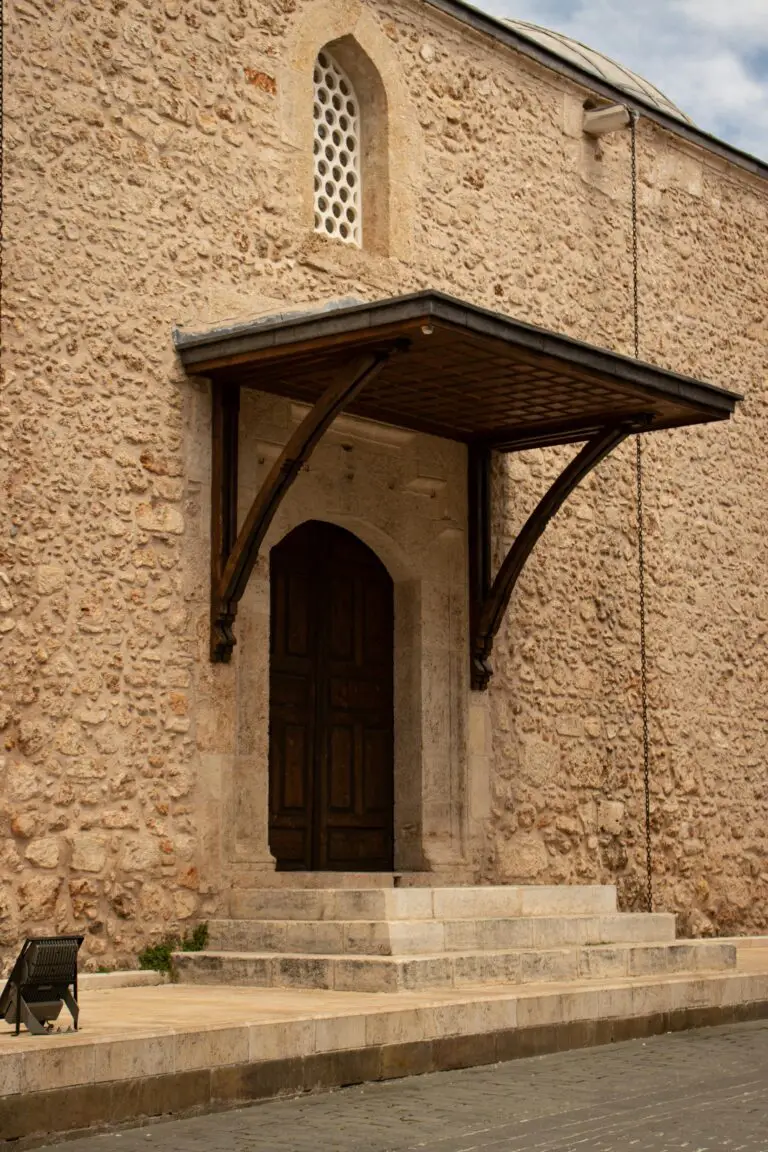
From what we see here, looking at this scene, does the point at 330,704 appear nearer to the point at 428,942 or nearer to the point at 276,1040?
the point at 428,942

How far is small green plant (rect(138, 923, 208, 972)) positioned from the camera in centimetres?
882

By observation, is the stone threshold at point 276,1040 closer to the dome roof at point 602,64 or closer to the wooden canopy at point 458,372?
the wooden canopy at point 458,372

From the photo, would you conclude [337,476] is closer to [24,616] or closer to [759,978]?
[24,616]

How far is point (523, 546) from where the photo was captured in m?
10.8

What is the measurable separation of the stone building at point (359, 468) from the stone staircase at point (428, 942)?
16.5 inches

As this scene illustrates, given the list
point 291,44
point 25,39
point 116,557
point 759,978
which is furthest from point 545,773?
point 25,39

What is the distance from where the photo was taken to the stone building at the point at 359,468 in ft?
28.7

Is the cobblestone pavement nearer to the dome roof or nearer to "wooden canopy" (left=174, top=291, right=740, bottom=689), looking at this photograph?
"wooden canopy" (left=174, top=291, right=740, bottom=689)

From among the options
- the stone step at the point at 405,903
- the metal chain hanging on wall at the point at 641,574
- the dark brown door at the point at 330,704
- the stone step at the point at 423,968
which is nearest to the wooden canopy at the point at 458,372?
the dark brown door at the point at 330,704

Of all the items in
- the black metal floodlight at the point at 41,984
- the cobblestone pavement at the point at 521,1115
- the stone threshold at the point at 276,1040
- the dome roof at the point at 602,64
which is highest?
the dome roof at the point at 602,64

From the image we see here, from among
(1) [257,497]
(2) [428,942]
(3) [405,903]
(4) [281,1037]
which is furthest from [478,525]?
(4) [281,1037]

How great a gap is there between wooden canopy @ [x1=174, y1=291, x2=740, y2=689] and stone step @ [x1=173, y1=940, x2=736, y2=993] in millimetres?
1706

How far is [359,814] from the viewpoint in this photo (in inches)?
424

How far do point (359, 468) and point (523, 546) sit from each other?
1152mm
